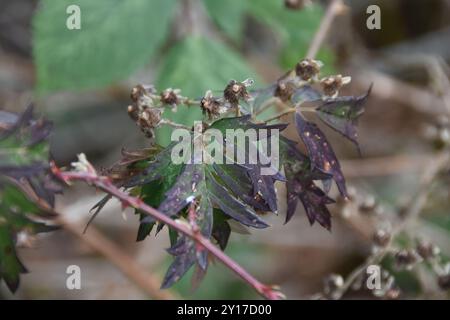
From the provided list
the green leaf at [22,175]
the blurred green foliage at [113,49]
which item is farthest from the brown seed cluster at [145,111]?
the blurred green foliage at [113,49]

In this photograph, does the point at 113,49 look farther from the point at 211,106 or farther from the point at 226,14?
the point at 211,106

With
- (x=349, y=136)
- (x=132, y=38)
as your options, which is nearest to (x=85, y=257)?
(x=132, y=38)

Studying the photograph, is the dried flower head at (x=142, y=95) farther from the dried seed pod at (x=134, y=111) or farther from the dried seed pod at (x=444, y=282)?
the dried seed pod at (x=444, y=282)

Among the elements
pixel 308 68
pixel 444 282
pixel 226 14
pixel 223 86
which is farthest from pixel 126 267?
pixel 308 68

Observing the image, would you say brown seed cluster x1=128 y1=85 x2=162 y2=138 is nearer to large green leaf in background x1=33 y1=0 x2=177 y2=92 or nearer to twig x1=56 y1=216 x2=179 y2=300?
large green leaf in background x1=33 y1=0 x2=177 y2=92

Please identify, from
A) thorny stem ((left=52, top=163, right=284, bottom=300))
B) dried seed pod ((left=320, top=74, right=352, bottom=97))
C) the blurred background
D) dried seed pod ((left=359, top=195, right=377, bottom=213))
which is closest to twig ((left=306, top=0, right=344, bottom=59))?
the blurred background
